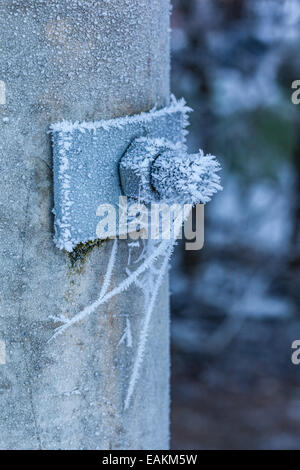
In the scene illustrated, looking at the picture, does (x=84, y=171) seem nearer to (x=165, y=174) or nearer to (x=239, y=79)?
(x=165, y=174)

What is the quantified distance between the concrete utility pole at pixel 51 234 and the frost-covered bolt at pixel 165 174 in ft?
0.21

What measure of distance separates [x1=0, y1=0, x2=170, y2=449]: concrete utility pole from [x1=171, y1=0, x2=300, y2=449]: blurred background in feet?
8.16

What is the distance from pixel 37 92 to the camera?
0.68 meters

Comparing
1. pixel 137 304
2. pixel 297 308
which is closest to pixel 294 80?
pixel 297 308

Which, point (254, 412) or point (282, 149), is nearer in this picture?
point (254, 412)

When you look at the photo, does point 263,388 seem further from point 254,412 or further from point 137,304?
point 137,304

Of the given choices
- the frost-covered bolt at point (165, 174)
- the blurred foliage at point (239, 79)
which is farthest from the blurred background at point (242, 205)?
the frost-covered bolt at point (165, 174)

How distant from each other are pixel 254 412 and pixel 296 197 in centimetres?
144

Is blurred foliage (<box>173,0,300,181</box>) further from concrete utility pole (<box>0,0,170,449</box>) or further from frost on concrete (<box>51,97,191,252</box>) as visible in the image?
frost on concrete (<box>51,97,191,252</box>)

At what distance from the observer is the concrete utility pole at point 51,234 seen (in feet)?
2.23

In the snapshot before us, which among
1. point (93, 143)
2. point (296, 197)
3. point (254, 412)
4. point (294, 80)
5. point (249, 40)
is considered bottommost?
point (254, 412)

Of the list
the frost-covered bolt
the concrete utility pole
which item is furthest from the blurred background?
the frost-covered bolt

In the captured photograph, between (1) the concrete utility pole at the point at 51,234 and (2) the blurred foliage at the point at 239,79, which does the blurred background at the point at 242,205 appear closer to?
(2) the blurred foliage at the point at 239,79

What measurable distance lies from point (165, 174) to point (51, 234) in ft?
0.50
